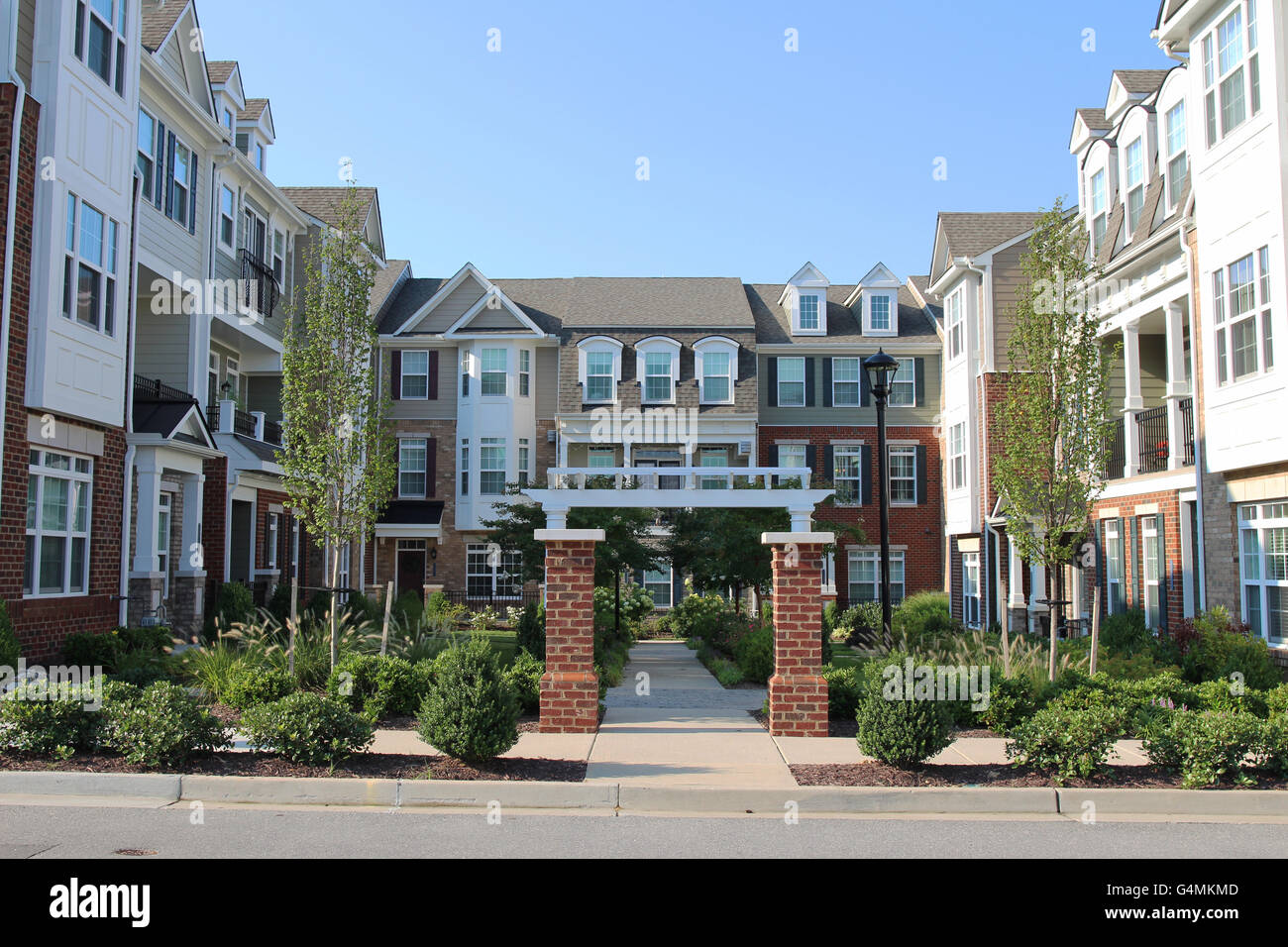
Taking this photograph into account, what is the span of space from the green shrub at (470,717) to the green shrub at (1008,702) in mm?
5579

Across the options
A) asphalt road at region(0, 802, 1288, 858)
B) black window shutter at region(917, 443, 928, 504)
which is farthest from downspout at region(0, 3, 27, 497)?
black window shutter at region(917, 443, 928, 504)

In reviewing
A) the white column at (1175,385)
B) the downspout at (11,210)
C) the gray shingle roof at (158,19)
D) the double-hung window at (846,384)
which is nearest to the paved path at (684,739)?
the white column at (1175,385)

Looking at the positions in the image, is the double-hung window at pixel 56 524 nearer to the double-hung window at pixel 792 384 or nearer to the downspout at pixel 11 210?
the downspout at pixel 11 210

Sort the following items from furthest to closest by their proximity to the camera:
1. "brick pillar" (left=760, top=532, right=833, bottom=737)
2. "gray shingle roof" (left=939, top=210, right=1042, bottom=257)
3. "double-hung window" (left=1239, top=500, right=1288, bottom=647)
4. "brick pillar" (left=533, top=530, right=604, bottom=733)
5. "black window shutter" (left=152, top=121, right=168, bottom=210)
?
"gray shingle roof" (left=939, top=210, right=1042, bottom=257), "black window shutter" (left=152, top=121, right=168, bottom=210), "double-hung window" (left=1239, top=500, right=1288, bottom=647), "brick pillar" (left=533, top=530, right=604, bottom=733), "brick pillar" (left=760, top=532, right=833, bottom=737)

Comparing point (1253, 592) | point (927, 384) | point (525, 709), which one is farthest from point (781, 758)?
point (927, 384)

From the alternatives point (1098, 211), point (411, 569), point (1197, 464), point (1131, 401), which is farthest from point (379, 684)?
point (411, 569)

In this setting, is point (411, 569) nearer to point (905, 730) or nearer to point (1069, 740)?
point (905, 730)

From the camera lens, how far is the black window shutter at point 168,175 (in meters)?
20.1

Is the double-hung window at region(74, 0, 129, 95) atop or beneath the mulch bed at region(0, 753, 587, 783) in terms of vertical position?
atop

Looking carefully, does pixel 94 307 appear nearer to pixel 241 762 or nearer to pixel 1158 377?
pixel 241 762

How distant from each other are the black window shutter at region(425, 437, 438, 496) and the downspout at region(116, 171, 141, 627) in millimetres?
14476

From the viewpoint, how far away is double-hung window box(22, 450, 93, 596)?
15.3 metres

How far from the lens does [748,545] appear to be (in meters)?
22.0

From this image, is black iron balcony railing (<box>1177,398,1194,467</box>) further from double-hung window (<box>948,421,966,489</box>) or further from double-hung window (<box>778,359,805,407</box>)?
double-hung window (<box>778,359,805,407</box>)
